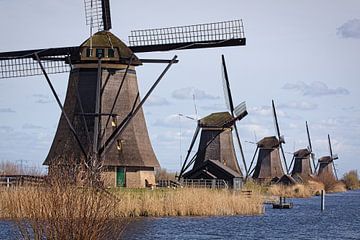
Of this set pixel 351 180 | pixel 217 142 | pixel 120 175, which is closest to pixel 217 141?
pixel 217 142

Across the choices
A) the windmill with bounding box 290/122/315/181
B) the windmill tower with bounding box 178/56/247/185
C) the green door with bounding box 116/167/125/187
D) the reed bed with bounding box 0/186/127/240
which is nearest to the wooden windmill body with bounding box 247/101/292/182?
the windmill with bounding box 290/122/315/181

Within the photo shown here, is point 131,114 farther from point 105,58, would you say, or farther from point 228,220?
point 228,220

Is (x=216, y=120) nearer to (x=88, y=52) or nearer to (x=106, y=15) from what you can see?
(x=106, y=15)

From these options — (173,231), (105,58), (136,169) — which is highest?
(105,58)

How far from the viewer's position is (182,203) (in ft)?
97.4

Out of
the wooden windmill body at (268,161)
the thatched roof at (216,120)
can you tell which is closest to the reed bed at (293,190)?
the wooden windmill body at (268,161)

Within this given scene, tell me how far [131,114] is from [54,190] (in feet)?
57.3

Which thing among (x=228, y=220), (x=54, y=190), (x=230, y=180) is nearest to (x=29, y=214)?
(x=54, y=190)

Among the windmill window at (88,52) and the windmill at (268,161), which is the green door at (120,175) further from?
the windmill at (268,161)

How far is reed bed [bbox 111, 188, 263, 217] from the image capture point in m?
28.2

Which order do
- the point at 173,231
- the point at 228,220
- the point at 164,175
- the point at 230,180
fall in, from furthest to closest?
the point at 164,175 < the point at 230,180 < the point at 228,220 < the point at 173,231

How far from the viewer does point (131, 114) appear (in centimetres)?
3003

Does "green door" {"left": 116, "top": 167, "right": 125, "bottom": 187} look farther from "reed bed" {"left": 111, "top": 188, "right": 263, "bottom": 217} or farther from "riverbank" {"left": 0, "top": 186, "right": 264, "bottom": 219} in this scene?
"reed bed" {"left": 111, "top": 188, "right": 263, "bottom": 217}

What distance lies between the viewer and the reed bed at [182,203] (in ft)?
92.7
